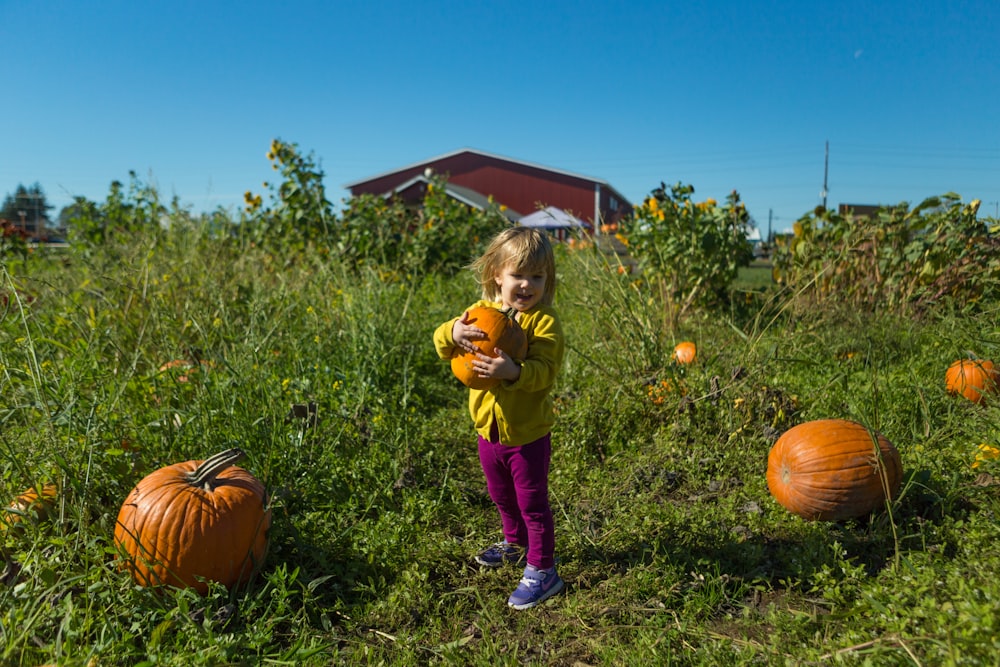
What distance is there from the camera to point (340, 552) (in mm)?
2703

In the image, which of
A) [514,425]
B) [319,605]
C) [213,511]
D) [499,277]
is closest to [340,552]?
[319,605]

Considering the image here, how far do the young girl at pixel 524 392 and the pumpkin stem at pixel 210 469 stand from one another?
0.92m

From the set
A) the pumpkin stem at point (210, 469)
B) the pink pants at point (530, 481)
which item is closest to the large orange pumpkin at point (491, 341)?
the pink pants at point (530, 481)

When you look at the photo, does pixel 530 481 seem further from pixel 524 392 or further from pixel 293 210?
pixel 293 210

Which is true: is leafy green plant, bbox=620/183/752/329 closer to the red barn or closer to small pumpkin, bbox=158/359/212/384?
small pumpkin, bbox=158/359/212/384

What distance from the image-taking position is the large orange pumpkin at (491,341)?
223cm

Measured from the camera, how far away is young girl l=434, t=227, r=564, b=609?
2316 millimetres

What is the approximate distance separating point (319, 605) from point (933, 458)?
2.86 meters

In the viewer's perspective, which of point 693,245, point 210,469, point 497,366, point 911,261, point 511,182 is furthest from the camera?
point 511,182

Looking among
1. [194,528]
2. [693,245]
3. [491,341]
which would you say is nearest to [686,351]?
[693,245]

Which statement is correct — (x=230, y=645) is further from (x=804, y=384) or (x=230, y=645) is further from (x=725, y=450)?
(x=804, y=384)

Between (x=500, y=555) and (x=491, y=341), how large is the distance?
1056 mm

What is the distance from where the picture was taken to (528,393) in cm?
241

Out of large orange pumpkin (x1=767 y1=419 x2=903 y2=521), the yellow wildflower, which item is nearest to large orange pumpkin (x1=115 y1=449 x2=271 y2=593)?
large orange pumpkin (x1=767 y1=419 x2=903 y2=521)
